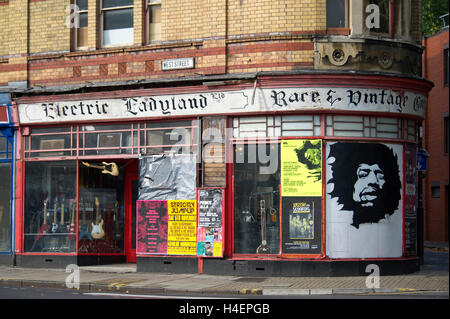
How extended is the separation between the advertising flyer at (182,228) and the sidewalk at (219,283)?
0.74 metres

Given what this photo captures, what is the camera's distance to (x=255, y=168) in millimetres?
17641

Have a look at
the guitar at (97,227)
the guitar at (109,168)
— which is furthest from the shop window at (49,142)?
the guitar at (97,227)

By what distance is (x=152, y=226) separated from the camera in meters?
18.5

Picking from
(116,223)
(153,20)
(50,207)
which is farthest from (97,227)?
(153,20)

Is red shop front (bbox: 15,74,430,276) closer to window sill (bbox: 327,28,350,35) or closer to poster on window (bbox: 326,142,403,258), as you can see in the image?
poster on window (bbox: 326,142,403,258)

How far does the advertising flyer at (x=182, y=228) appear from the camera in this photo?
1808cm

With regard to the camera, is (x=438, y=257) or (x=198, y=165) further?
(x=438, y=257)

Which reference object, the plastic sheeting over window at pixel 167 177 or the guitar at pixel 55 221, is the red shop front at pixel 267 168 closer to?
the plastic sheeting over window at pixel 167 177

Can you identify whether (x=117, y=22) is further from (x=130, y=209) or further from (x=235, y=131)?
(x=130, y=209)

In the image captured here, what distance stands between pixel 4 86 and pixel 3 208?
358 centimetres

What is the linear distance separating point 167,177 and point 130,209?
298 cm

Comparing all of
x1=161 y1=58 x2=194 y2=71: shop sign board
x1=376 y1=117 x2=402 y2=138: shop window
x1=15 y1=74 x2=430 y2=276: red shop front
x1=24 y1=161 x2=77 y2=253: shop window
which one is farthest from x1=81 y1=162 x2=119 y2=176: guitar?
x1=376 y1=117 x2=402 y2=138: shop window
